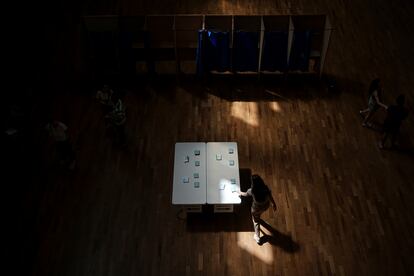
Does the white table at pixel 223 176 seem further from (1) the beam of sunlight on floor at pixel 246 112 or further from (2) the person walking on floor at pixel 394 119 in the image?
(2) the person walking on floor at pixel 394 119

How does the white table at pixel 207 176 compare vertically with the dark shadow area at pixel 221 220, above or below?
above

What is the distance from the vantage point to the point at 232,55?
31.0 ft

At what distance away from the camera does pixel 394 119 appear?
25.5 ft

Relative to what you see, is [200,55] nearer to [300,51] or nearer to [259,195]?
[300,51]

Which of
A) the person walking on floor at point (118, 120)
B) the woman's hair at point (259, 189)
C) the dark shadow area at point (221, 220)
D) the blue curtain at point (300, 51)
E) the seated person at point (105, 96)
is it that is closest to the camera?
the woman's hair at point (259, 189)

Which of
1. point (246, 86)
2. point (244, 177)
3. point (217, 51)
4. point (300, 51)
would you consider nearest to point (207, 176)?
point (244, 177)

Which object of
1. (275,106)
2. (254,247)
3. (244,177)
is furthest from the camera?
(275,106)

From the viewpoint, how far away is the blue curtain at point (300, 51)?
898 cm

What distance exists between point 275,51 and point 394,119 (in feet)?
9.28

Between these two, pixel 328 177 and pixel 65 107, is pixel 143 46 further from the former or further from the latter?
pixel 328 177

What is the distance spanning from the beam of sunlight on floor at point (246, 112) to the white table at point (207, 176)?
1223mm

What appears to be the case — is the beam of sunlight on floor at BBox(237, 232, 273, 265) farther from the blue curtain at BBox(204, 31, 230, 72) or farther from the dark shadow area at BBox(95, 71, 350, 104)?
the blue curtain at BBox(204, 31, 230, 72)

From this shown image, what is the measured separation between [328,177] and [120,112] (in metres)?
4.04

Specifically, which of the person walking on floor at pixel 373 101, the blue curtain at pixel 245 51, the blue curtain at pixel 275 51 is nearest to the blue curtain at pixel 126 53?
the blue curtain at pixel 245 51
